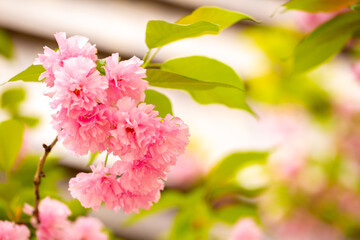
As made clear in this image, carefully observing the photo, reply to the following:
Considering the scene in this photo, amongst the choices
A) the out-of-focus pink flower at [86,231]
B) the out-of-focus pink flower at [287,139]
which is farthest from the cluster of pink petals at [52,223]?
the out-of-focus pink flower at [287,139]

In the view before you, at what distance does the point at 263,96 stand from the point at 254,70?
8.0 inches

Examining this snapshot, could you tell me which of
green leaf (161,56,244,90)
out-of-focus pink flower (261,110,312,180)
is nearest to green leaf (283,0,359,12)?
green leaf (161,56,244,90)

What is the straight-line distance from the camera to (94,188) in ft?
1.29

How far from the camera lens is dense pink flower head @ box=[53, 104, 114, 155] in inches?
14.1

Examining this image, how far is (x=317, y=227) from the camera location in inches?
52.7

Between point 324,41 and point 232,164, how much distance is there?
0.87 ft

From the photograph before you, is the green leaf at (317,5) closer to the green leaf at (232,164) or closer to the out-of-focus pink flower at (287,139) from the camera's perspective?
the green leaf at (232,164)

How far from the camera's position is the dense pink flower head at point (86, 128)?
36 centimetres

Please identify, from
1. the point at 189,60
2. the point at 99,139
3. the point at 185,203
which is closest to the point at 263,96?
the point at 185,203

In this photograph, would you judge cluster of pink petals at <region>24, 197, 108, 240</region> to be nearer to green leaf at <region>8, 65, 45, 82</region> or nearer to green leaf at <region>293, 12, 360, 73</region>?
green leaf at <region>8, 65, 45, 82</region>

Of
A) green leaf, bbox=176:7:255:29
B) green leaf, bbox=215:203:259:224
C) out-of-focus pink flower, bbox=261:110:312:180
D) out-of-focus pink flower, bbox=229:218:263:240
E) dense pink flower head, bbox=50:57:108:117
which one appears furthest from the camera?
out-of-focus pink flower, bbox=261:110:312:180

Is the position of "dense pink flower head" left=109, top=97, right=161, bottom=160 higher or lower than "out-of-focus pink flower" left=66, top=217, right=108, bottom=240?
higher

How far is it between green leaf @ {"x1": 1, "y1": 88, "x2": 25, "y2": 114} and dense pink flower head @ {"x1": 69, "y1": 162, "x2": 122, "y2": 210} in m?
0.36

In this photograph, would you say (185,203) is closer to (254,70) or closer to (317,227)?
(317,227)
